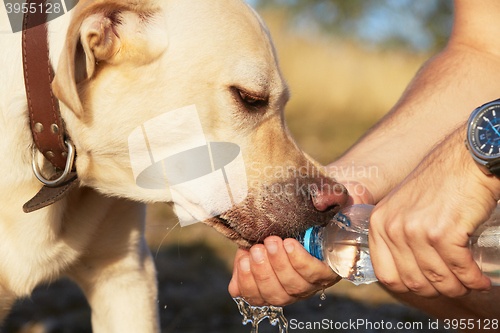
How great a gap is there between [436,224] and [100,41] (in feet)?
3.84

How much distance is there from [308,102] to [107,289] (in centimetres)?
719

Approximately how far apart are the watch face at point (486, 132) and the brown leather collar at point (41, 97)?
4.32 ft

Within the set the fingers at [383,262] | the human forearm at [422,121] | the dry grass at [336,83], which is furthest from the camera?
the dry grass at [336,83]

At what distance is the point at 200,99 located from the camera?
1.74 meters

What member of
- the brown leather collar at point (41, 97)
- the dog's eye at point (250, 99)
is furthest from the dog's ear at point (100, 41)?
the dog's eye at point (250, 99)

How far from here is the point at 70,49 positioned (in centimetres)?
150

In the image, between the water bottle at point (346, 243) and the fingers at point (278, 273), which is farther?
the water bottle at point (346, 243)

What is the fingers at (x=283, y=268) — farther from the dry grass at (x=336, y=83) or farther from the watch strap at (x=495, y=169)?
the dry grass at (x=336, y=83)

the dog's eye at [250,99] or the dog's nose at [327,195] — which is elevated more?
the dog's eye at [250,99]

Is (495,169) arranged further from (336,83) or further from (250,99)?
(336,83)

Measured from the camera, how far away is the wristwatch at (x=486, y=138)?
117 centimetres

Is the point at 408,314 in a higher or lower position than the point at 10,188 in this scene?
lower

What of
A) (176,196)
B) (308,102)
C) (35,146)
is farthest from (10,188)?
(308,102)

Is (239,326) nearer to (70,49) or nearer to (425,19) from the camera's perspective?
(70,49)
